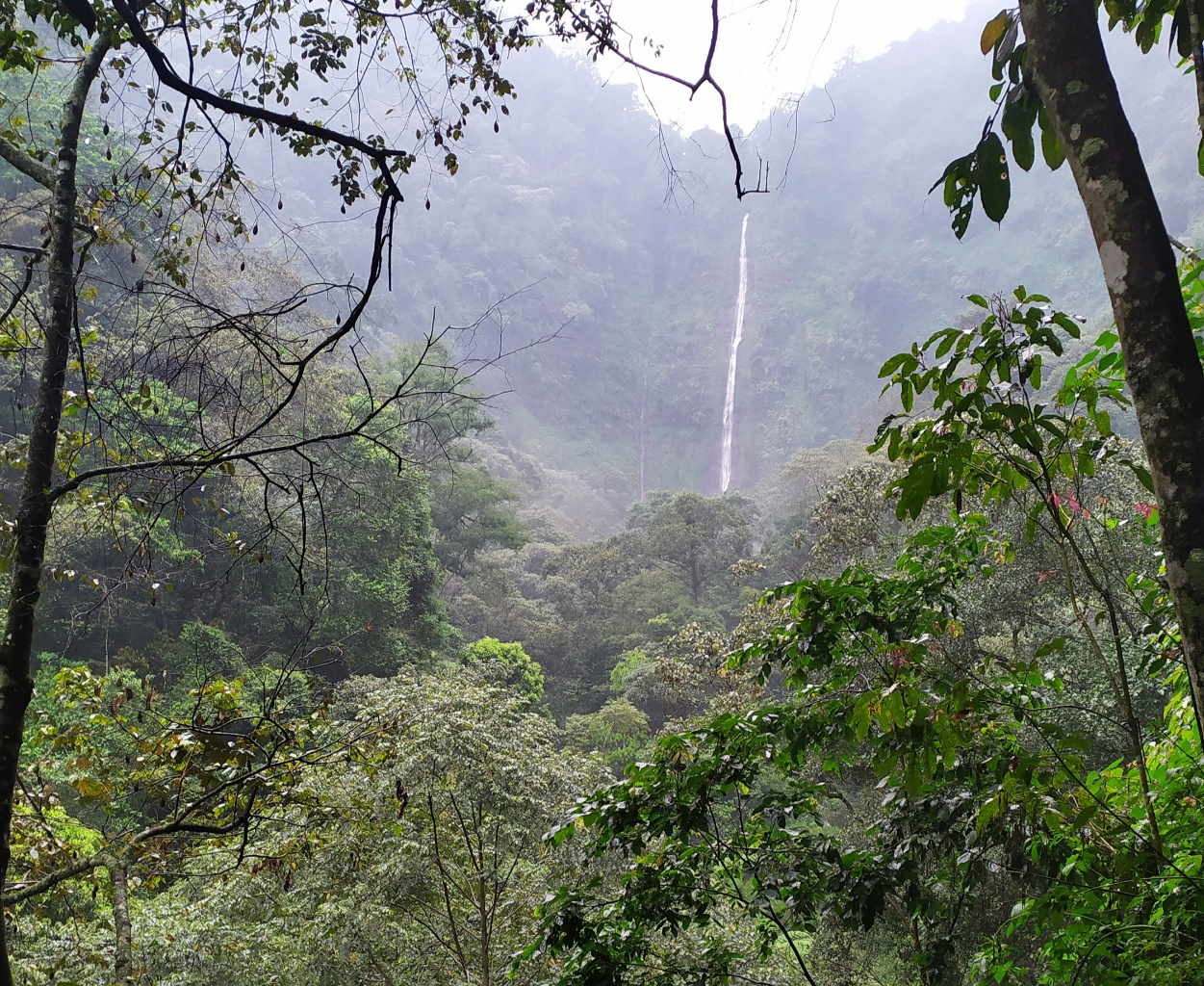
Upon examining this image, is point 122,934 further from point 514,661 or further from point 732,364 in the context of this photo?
point 732,364

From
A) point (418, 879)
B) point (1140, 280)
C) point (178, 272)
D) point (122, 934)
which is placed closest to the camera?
point (1140, 280)

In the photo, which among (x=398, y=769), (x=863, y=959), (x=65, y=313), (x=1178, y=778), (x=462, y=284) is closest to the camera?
(x=1178, y=778)

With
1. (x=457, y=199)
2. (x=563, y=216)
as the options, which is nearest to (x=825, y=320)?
(x=563, y=216)

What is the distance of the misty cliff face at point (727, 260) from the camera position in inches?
1670

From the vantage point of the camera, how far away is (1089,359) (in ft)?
3.83

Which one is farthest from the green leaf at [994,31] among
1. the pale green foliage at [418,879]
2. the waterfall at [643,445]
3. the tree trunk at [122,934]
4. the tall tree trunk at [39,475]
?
the waterfall at [643,445]

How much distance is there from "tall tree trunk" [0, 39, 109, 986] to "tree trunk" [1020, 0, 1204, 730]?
66.0 inches

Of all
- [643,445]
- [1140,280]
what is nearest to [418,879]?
[1140,280]

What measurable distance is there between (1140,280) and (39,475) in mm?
1805

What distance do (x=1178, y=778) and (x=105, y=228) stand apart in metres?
2.59

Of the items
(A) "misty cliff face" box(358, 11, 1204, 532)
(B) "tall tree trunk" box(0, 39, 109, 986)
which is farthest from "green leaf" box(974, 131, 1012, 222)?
(A) "misty cliff face" box(358, 11, 1204, 532)

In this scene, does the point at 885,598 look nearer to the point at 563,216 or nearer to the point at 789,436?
the point at 789,436

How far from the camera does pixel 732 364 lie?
149ft

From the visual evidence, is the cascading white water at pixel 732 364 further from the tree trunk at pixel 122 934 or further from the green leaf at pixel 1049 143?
the green leaf at pixel 1049 143
